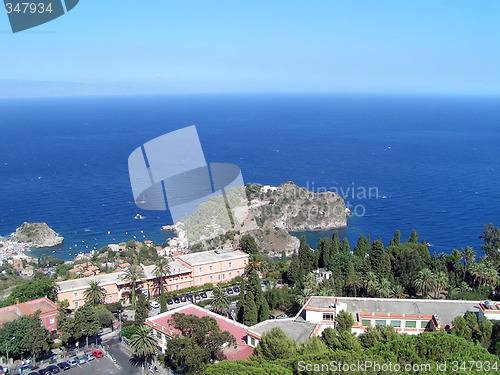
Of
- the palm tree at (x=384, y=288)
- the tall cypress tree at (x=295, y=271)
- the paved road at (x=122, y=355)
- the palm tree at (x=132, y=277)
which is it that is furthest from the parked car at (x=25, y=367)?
the palm tree at (x=384, y=288)

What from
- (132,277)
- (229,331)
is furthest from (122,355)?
(132,277)

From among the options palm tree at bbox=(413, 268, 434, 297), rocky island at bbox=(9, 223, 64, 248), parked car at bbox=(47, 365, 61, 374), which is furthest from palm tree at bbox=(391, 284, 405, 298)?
rocky island at bbox=(9, 223, 64, 248)

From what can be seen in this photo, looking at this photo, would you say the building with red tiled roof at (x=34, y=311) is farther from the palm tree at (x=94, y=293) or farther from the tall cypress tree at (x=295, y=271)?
the tall cypress tree at (x=295, y=271)

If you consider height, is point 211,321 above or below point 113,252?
→ above

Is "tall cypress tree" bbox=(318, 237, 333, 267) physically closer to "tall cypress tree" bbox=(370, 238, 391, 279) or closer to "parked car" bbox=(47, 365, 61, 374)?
"tall cypress tree" bbox=(370, 238, 391, 279)

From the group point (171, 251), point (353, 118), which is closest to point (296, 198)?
point (171, 251)

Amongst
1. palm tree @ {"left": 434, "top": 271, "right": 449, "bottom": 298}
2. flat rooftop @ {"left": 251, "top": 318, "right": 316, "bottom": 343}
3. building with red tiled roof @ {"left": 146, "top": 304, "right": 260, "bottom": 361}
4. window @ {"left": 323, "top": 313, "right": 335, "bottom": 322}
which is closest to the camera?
building with red tiled roof @ {"left": 146, "top": 304, "right": 260, "bottom": 361}

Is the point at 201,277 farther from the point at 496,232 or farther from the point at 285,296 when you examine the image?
the point at 496,232
